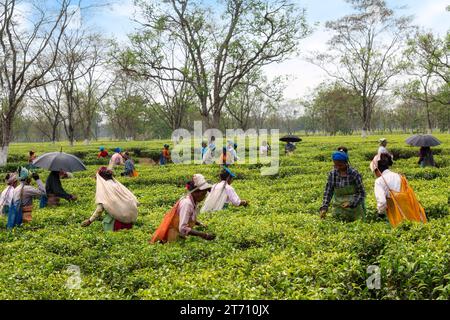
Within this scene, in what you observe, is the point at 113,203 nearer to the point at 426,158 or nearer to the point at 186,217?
the point at 186,217

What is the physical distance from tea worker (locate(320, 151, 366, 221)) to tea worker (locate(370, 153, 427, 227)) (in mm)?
371

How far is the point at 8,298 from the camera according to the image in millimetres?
4754

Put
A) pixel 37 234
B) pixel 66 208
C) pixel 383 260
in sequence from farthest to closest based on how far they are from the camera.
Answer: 1. pixel 66 208
2. pixel 37 234
3. pixel 383 260

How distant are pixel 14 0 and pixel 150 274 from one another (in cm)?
2366

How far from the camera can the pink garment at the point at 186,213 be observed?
270 inches

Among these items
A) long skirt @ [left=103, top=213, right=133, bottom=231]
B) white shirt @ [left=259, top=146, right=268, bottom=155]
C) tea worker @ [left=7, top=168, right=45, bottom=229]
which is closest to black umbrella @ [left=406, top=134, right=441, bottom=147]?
white shirt @ [left=259, top=146, right=268, bottom=155]

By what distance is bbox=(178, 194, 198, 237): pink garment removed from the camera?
6863 mm

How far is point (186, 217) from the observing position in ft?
22.6

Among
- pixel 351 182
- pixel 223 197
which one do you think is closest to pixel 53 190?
pixel 223 197

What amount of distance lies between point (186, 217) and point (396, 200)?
13.3 feet

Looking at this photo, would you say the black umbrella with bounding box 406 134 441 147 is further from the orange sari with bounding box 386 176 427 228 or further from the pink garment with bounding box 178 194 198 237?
the pink garment with bounding box 178 194 198 237

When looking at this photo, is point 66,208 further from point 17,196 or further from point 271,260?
point 271,260

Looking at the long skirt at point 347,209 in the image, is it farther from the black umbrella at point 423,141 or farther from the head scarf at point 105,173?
the black umbrella at point 423,141
